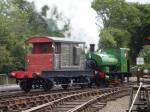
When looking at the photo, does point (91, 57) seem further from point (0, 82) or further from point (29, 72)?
point (0, 82)

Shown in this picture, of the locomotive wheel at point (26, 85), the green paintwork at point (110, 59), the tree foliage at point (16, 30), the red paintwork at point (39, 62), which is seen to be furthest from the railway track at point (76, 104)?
the tree foliage at point (16, 30)

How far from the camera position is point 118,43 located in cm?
6178

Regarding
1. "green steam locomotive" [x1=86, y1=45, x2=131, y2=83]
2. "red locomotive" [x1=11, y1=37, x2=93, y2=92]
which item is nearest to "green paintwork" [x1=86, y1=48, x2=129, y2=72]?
"green steam locomotive" [x1=86, y1=45, x2=131, y2=83]

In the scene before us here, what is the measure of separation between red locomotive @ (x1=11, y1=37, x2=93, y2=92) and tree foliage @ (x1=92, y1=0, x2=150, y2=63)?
28473 mm

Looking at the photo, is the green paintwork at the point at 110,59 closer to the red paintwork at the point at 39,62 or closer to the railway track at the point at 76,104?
the red paintwork at the point at 39,62

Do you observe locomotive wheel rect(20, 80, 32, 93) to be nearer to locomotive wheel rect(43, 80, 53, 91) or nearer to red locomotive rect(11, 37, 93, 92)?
red locomotive rect(11, 37, 93, 92)

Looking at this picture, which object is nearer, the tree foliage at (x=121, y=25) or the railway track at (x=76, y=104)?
the railway track at (x=76, y=104)

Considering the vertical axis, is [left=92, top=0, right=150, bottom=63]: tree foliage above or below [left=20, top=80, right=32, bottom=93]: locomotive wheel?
above

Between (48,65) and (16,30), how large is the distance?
32.3 meters

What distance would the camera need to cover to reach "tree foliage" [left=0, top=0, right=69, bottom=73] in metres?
50.7

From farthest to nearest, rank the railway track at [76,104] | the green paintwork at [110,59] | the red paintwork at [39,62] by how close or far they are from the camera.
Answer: the green paintwork at [110,59] → the red paintwork at [39,62] → the railway track at [76,104]

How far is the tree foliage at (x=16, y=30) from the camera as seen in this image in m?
50.7

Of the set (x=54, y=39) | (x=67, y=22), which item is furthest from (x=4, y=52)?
(x=67, y=22)

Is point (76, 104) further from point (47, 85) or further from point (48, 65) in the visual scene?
point (48, 65)
